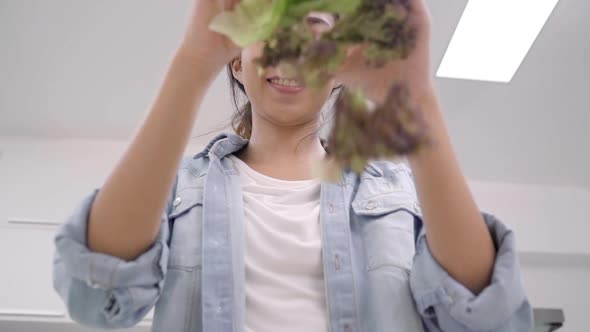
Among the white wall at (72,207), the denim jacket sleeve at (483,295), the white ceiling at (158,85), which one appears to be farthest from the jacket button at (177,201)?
the white wall at (72,207)

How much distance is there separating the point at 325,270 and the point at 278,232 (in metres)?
0.06

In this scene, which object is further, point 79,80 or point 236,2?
point 79,80

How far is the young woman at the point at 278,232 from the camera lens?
0.38 metres

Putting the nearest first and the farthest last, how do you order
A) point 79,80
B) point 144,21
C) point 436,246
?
point 436,246, point 144,21, point 79,80

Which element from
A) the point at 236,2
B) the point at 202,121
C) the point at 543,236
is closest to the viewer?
the point at 236,2

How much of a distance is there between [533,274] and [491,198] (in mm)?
312

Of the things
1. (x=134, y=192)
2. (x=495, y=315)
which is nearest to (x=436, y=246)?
(x=495, y=315)

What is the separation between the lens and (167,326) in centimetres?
47

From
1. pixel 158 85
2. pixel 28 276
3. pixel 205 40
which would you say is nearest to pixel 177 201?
pixel 205 40

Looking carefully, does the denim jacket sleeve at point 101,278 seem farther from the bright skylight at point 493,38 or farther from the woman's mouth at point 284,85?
the bright skylight at point 493,38

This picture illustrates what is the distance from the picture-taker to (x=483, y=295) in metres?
0.42

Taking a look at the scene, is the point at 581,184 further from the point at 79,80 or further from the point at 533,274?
the point at 79,80

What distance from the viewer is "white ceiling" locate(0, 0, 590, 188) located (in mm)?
1454

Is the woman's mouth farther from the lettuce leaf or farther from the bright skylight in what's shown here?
the bright skylight
